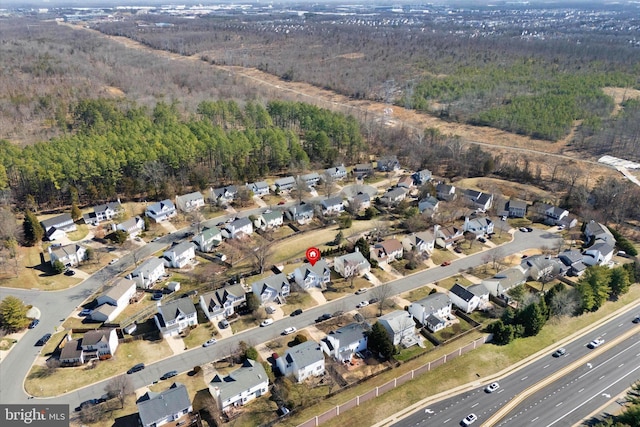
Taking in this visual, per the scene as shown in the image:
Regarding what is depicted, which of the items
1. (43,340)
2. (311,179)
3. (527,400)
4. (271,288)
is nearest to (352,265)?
(271,288)

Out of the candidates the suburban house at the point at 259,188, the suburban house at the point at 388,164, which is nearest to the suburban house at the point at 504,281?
the suburban house at the point at 388,164

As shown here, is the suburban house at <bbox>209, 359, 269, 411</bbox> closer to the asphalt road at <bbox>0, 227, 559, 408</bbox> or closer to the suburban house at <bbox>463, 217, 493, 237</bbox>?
the asphalt road at <bbox>0, 227, 559, 408</bbox>

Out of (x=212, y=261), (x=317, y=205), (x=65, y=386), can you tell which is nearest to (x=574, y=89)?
(x=317, y=205)

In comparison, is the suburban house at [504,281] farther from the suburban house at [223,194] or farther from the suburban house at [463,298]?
the suburban house at [223,194]

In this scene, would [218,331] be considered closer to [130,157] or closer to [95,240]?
[95,240]

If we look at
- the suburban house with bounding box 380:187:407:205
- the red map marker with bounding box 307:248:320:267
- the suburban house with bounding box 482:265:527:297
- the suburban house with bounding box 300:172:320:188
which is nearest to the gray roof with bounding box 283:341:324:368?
the red map marker with bounding box 307:248:320:267
